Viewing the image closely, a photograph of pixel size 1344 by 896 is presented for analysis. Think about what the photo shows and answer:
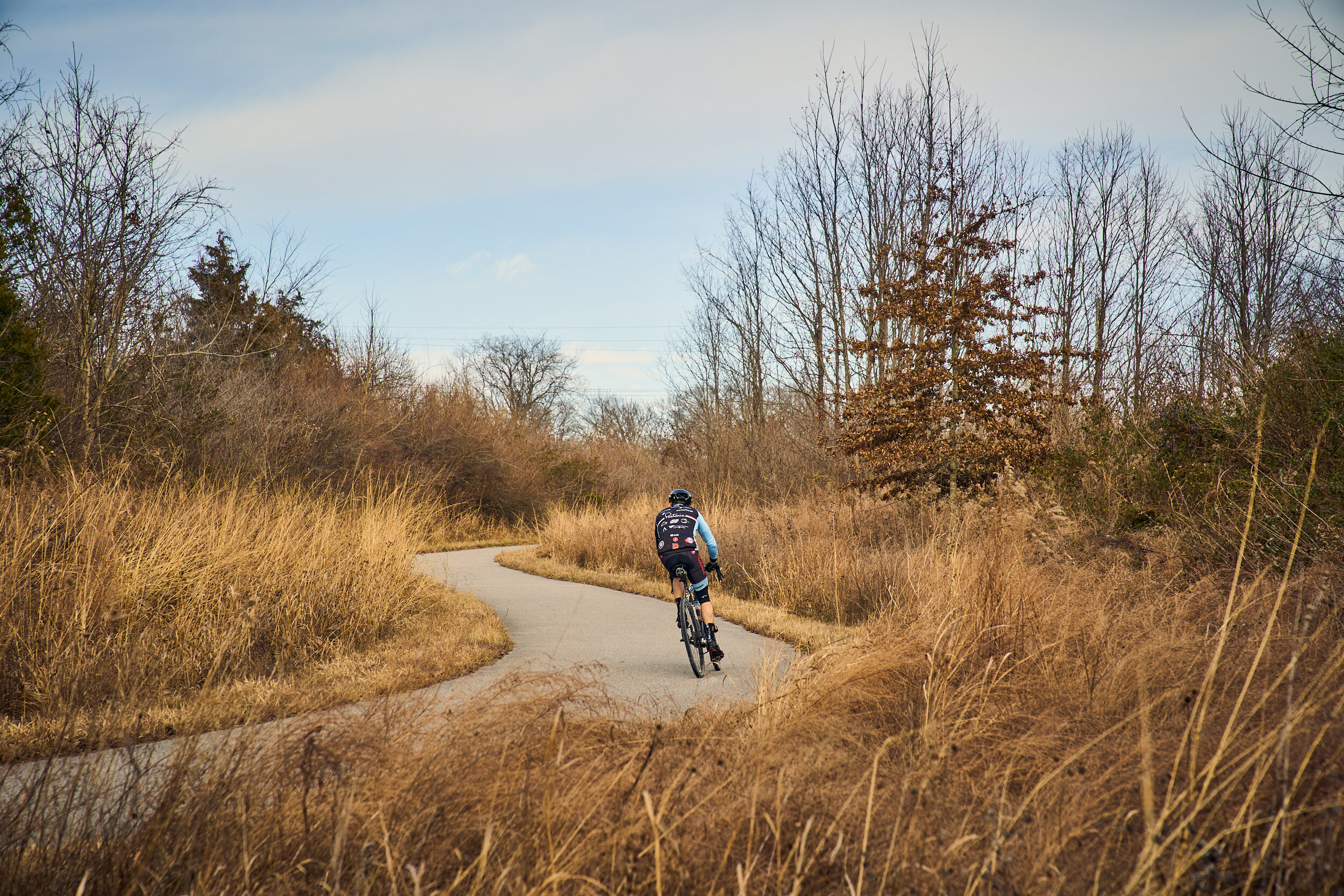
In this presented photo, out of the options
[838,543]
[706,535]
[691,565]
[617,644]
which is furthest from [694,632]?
[838,543]

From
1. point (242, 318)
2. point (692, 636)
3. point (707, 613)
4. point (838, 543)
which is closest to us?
point (692, 636)

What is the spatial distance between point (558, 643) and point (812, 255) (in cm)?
1664

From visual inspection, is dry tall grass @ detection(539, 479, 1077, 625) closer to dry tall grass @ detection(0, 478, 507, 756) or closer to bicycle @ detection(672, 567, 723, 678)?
bicycle @ detection(672, 567, 723, 678)

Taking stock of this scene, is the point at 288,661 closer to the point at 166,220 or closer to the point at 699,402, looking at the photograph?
the point at 166,220

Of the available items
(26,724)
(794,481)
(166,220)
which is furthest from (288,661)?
(794,481)

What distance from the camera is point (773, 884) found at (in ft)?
9.55

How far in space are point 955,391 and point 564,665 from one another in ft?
30.9

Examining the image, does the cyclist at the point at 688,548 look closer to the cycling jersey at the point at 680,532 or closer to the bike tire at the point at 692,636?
the cycling jersey at the point at 680,532

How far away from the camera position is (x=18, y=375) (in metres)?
10.4

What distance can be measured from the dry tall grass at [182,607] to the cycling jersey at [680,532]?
2.27 metres

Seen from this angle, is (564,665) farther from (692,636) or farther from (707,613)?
(707,613)

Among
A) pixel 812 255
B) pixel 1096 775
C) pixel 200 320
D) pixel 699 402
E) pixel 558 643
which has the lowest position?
pixel 558 643

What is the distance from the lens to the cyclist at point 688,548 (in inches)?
319

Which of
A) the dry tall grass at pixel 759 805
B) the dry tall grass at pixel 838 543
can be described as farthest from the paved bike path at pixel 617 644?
the dry tall grass at pixel 838 543
